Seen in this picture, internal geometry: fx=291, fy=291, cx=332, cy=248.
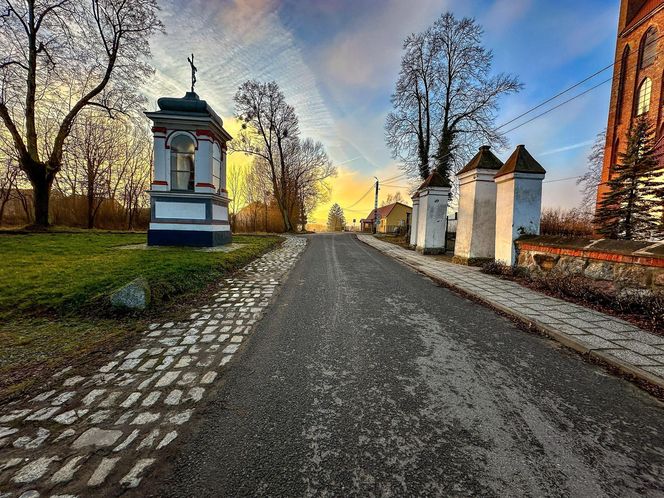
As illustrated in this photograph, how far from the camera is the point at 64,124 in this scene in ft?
53.4

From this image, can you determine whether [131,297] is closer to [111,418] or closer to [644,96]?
[111,418]

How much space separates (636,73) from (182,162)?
26819 mm

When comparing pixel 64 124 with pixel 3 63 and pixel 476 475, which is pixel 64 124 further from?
pixel 476 475

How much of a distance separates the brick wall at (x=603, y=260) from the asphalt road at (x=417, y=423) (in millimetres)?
2541

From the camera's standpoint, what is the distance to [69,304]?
443 centimetres

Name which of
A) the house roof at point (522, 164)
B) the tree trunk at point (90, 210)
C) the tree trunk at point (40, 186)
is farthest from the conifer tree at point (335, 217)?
the house roof at point (522, 164)

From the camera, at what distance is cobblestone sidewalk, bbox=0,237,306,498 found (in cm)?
162

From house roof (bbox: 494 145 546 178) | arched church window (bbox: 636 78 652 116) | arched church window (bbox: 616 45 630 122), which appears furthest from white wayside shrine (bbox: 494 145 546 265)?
arched church window (bbox: 616 45 630 122)

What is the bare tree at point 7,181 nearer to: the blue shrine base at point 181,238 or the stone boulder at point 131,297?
the blue shrine base at point 181,238

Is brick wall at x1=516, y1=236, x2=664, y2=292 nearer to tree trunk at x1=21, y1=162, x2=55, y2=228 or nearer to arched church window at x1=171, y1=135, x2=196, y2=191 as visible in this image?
arched church window at x1=171, y1=135, x2=196, y2=191

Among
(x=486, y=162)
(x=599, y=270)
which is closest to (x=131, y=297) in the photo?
(x=599, y=270)

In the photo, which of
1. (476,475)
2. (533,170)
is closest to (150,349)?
(476,475)

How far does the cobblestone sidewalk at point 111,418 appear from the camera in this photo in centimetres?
162

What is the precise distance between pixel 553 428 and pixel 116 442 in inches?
119
